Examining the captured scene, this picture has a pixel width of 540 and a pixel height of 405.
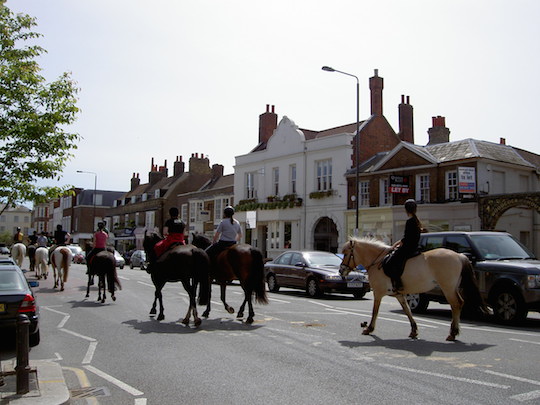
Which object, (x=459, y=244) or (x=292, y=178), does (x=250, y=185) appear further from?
(x=459, y=244)

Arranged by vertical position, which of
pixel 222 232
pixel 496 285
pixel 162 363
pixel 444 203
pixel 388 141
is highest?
pixel 388 141

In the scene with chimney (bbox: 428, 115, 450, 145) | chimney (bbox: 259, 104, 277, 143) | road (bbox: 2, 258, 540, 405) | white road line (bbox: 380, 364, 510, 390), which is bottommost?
A: road (bbox: 2, 258, 540, 405)

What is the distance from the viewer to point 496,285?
1162 cm

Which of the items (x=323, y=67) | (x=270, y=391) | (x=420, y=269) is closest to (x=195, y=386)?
(x=270, y=391)

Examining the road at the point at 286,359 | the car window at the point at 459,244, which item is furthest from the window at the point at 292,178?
the road at the point at 286,359

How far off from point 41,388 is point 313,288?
40.7ft

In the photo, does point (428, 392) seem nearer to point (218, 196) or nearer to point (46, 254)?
point (46, 254)

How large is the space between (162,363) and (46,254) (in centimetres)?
1723

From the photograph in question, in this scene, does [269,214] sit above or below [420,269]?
above

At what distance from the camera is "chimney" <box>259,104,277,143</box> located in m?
48.2

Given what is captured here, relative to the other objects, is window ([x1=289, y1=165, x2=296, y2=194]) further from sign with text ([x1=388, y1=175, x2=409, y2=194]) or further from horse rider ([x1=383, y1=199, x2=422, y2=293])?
horse rider ([x1=383, y1=199, x2=422, y2=293])

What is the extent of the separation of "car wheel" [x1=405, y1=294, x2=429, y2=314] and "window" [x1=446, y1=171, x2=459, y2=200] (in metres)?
18.0

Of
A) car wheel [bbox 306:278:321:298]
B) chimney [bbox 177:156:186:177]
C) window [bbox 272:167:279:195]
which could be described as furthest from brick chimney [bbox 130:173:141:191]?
car wheel [bbox 306:278:321:298]

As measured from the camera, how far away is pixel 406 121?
41.8 meters
